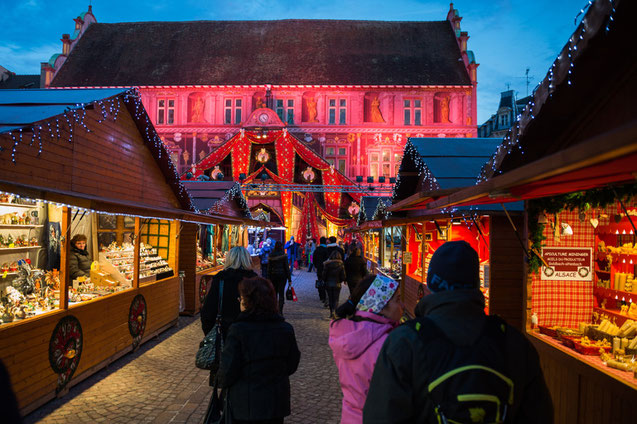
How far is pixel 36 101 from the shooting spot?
748cm

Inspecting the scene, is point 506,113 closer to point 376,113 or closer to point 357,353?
point 376,113

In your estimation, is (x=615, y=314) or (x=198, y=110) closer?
(x=615, y=314)

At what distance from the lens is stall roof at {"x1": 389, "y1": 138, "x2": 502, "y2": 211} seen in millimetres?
8375

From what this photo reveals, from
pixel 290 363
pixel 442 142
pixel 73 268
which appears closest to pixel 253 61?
pixel 442 142

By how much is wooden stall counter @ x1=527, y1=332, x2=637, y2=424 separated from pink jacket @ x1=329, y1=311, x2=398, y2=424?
217 centimetres

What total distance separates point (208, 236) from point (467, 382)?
14285mm

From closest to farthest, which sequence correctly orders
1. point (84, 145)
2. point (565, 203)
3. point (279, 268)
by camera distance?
point (565, 203)
point (84, 145)
point (279, 268)

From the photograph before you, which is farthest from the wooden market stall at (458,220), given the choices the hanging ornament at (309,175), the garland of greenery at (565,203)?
the hanging ornament at (309,175)

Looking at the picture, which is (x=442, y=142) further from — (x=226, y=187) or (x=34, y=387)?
(x=226, y=187)

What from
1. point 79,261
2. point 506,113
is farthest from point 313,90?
point 506,113

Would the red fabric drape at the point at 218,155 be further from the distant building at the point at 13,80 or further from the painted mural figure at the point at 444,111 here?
the distant building at the point at 13,80

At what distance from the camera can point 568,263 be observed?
5.91 m

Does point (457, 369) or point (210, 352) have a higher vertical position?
point (457, 369)

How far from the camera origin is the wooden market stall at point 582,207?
10.8ft
